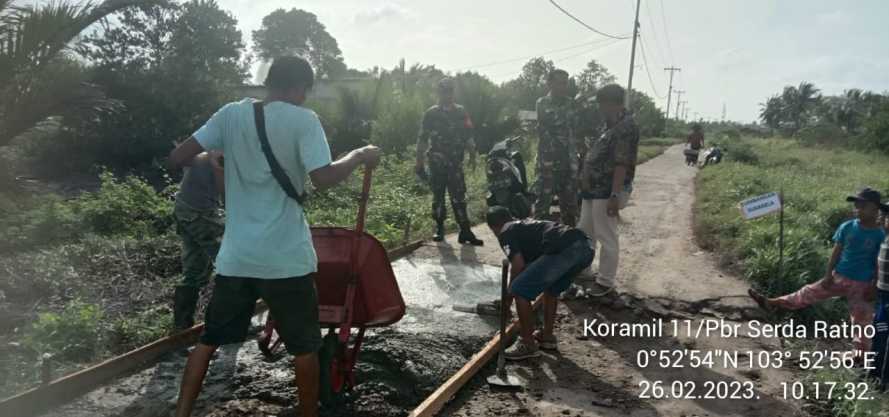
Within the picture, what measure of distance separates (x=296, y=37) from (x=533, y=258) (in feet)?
251

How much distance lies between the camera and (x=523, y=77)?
55688 millimetres

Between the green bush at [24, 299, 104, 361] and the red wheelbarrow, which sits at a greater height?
the red wheelbarrow

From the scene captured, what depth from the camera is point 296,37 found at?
2990 inches

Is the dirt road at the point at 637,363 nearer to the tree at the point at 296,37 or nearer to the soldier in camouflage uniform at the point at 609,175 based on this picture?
the soldier in camouflage uniform at the point at 609,175

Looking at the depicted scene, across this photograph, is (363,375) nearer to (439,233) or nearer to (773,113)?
(439,233)

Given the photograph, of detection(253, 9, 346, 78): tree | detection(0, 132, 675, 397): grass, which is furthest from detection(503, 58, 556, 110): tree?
detection(0, 132, 675, 397): grass

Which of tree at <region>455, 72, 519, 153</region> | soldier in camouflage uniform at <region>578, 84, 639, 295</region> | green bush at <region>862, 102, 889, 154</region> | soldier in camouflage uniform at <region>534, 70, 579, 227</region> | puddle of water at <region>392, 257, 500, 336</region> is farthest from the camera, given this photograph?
green bush at <region>862, 102, 889, 154</region>

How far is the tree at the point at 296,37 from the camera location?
75500mm

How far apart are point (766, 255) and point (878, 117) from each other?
143 ft

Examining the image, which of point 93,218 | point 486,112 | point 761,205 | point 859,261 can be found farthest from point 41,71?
point 486,112

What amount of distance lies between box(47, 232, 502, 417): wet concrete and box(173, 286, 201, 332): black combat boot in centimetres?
39

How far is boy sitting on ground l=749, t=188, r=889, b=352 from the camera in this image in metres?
4.96

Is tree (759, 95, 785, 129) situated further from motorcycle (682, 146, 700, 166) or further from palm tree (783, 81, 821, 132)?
motorcycle (682, 146, 700, 166)

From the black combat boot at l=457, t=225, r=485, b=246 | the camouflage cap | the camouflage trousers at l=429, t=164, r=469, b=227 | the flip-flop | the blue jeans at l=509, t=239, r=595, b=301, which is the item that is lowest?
the flip-flop
